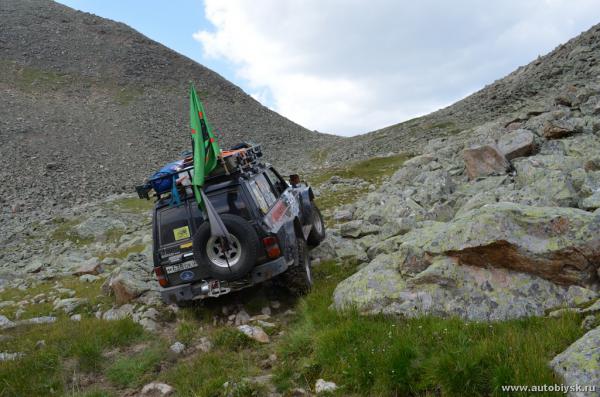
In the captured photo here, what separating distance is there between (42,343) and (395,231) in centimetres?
671

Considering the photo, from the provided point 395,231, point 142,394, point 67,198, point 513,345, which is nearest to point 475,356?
point 513,345

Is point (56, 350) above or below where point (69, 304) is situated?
below

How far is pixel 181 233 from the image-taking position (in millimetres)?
8078

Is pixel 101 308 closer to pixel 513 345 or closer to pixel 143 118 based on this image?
pixel 513 345

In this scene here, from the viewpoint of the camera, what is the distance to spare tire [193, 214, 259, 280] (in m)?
7.34

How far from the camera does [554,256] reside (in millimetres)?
5555

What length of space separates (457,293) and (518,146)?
8.09 meters

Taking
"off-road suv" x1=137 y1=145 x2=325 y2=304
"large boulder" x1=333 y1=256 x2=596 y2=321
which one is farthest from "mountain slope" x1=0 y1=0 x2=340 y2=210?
"large boulder" x1=333 y1=256 x2=596 y2=321

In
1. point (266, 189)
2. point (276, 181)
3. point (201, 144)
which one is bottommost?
point (266, 189)

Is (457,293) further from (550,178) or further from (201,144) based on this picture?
(201,144)

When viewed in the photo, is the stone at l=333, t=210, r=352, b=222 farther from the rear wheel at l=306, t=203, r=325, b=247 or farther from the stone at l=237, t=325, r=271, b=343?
the stone at l=237, t=325, r=271, b=343

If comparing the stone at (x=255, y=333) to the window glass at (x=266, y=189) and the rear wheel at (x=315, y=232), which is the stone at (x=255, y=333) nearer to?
the window glass at (x=266, y=189)

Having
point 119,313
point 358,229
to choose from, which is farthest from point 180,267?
point 358,229

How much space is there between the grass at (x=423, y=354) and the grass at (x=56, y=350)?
2936mm
